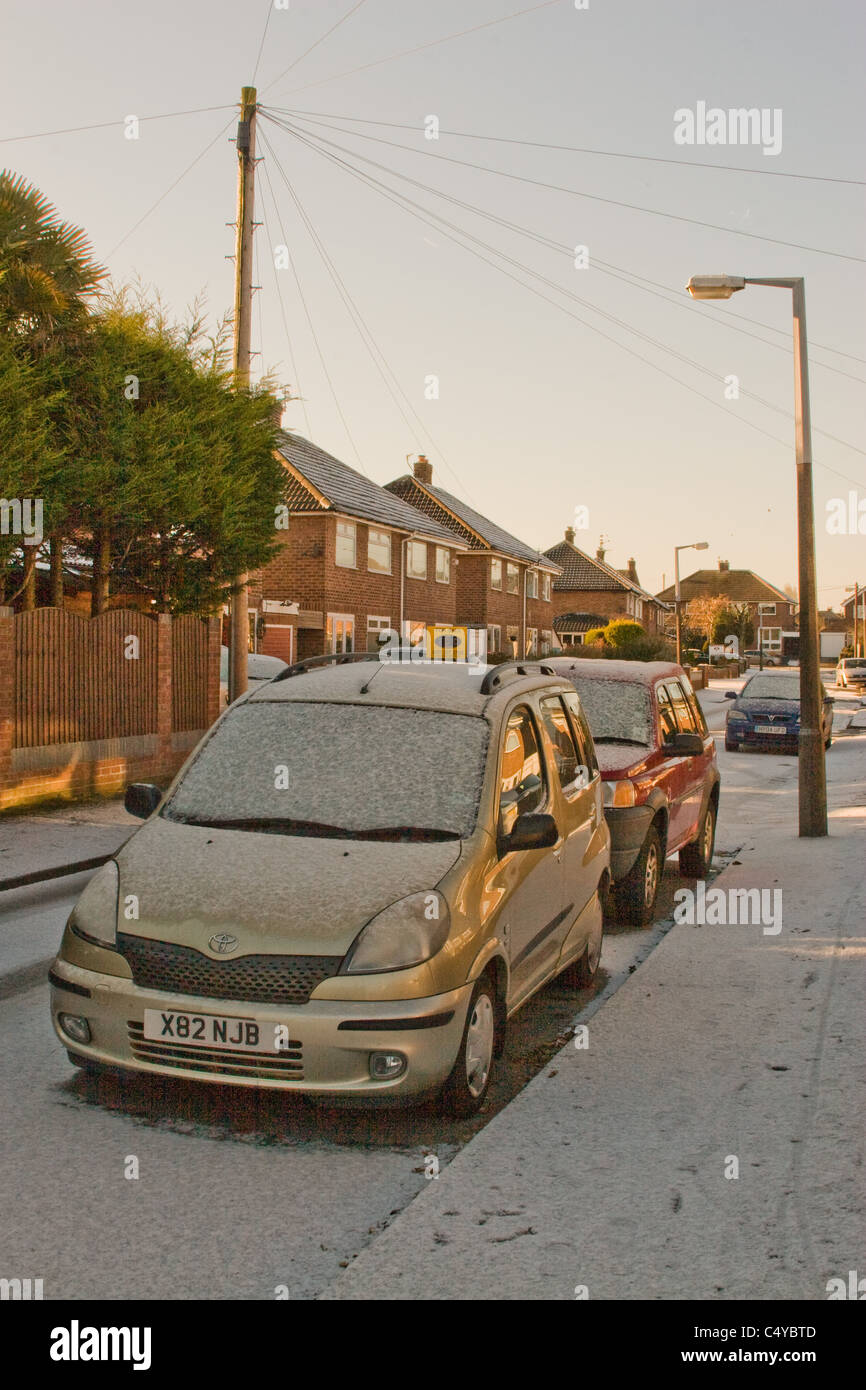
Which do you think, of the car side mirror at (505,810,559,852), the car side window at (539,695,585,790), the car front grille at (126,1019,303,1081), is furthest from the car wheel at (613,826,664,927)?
the car front grille at (126,1019,303,1081)

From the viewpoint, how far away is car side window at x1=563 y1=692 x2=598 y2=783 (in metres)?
7.16

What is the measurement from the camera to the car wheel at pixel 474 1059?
15.7 ft

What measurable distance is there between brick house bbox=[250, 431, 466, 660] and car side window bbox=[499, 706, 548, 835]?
26362 mm

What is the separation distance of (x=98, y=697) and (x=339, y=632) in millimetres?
20702

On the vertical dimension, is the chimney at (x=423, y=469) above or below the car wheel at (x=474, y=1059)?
above

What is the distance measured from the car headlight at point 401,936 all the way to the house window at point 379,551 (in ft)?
113

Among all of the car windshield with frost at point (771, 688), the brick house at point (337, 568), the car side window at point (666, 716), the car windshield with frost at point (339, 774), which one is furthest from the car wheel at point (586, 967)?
the brick house at point (337, 568)

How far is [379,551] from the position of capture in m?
39.5

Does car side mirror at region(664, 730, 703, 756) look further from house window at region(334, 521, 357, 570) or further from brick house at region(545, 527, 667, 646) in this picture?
brick house at region(545, 527, 667, 646)

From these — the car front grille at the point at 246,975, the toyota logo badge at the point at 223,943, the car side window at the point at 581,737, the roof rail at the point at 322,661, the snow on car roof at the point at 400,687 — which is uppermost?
the roof rail at the point at 322,661

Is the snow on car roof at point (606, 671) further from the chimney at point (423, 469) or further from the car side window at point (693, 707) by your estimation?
the chimney at point (423, 469)

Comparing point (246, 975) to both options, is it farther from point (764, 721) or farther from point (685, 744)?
point (764, 721)
